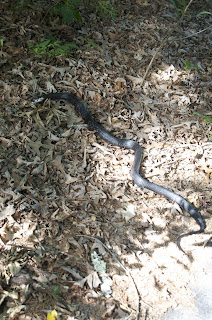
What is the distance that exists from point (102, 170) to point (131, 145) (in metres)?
0.86

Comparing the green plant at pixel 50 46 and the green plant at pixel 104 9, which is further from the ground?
the green plant at pixel 104 9

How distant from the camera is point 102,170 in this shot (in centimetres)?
507

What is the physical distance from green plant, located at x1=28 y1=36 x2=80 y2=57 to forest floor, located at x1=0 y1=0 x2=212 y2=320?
0.37 ft

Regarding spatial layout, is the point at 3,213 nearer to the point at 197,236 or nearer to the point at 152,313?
the point at 152,313

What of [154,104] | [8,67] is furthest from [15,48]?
[154,104]

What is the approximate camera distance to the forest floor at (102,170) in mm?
3645

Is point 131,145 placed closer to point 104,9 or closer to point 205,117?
point 205,117

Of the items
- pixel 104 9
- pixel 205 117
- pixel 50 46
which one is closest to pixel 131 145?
pixel 205 117

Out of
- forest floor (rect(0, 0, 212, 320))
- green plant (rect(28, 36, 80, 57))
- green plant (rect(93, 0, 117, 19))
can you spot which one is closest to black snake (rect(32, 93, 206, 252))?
forest floor (rect(0, 0, 212, 320))

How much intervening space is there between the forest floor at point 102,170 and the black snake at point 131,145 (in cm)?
12

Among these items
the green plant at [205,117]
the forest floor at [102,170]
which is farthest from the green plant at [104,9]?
the green plant at [205,117]

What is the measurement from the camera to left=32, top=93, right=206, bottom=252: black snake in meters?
4.83

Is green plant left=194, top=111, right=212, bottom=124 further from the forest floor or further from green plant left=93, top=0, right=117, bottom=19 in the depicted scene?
green plant left=93, top=0, right=117, bottom=19

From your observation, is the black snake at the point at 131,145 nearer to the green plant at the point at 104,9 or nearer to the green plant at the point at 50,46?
the green plant at the point at 50,46
